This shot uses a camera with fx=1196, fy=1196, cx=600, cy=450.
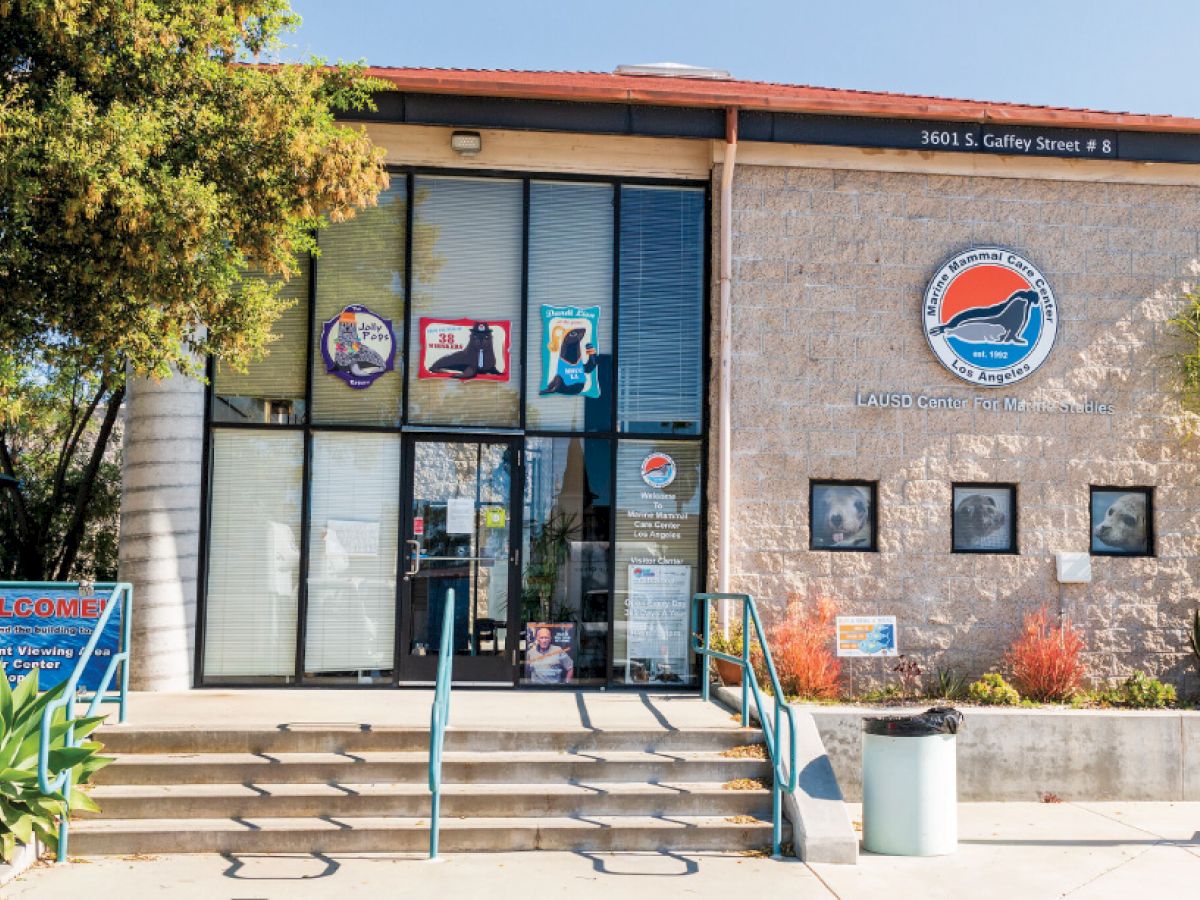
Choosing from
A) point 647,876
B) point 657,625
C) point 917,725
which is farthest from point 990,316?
point 647,876

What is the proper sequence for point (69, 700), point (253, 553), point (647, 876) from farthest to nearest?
1. point (253, 553)
2. point (69, 700)
3. point (647, 876)

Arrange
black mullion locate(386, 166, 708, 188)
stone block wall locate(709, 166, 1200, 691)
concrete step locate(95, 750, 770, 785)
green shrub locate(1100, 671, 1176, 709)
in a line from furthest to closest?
1. black mullion locate(386, 166, 708, 188)
2. stone block wall locate(709, 166, 1200, 691)
3. green shrub locate(1100, 671, 1176, 709)
4. concrete step locate(95, 750, 770, 785)

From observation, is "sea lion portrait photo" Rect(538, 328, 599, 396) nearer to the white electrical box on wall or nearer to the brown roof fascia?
the brown roof fascia

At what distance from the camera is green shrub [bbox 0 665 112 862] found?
6.93 m

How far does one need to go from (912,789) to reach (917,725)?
42 centimetres

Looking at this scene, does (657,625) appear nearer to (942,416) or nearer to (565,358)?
(565,358)

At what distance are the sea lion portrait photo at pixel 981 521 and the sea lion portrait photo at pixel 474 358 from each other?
4.54 metres

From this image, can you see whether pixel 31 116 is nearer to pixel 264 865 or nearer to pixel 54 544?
pixel 264 865

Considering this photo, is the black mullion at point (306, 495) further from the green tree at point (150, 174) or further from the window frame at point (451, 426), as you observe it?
the green tree at point (150, 174)

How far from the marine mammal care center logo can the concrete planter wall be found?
4908 millimetres

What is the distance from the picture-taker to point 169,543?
10383mm

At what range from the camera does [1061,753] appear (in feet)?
→ 31.6

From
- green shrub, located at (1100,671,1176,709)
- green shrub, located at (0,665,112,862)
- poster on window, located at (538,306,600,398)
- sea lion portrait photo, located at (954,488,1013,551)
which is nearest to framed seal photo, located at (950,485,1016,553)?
sea lion portrait photo, located at (954,488,1013,551)

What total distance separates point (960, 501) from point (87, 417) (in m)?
9.59
